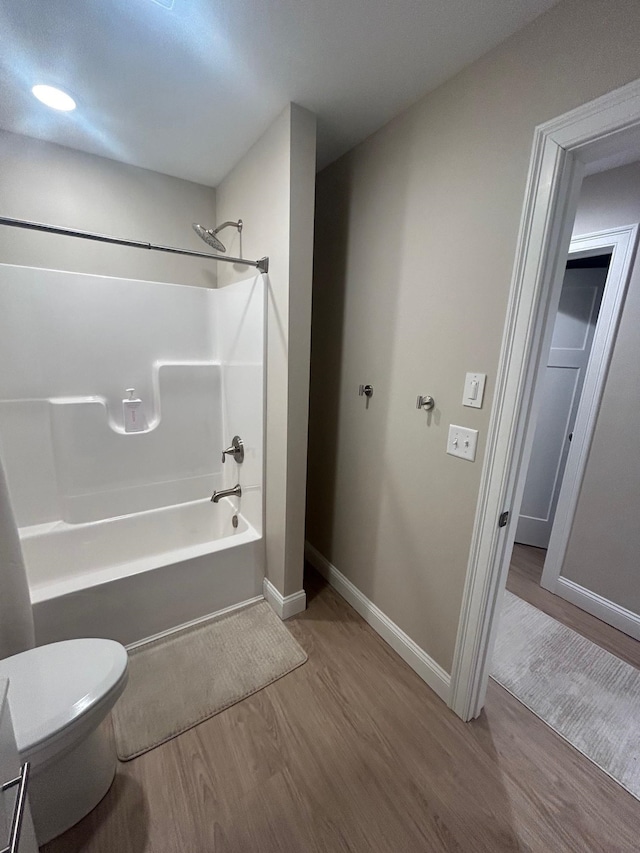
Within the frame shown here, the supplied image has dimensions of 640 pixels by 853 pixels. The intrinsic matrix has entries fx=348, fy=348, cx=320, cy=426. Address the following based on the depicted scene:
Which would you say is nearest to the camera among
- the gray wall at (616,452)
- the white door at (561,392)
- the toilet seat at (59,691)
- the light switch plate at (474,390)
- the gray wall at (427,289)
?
the toilet seat at (59,691)

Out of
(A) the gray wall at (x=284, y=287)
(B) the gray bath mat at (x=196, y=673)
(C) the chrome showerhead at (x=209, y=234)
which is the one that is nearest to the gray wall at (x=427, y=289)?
(A) the gray wall at (x=284, y=287)

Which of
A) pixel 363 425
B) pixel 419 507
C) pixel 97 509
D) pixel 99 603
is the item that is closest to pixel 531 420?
pixel 419 507

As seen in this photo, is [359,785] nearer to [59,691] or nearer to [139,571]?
[59,691]

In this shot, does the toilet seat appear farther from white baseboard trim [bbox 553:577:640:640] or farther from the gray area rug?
white baseboard trim [bbox 553:577:640:640]

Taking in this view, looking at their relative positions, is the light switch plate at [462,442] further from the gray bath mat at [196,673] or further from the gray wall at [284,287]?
the gray bath mat at [196,673]

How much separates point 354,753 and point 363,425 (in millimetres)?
1335

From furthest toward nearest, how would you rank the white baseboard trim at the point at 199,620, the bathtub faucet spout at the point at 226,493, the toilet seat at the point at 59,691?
the bathtub faucet spout at the point at 226,493 → the white baseboard trim at the point at 199,620 → the toilet seat at the point at 59,691

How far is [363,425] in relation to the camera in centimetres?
183

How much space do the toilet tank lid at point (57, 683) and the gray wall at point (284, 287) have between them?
89 cm

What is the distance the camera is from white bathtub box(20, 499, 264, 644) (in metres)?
1.50

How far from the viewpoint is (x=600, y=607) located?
199 cm

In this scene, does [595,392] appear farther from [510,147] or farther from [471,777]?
[471,777]

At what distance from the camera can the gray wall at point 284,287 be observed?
1502 millimetres

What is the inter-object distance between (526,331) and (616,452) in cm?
133
